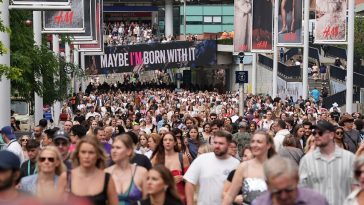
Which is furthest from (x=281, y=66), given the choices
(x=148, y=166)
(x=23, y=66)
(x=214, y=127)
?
(x=148, y=166)

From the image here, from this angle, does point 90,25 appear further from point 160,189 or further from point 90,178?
point 160,189

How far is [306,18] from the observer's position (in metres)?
48.8

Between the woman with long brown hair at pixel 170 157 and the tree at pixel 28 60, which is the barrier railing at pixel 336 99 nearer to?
the tree at pixel 28 60

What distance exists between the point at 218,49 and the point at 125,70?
6.60 meters

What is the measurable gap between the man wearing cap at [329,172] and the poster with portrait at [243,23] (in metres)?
33.3

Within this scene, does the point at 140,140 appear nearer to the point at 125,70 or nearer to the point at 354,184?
the point at 354,184

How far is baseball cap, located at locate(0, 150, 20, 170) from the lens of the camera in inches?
327

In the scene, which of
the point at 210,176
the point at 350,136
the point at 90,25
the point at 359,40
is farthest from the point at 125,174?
the point at 359,40

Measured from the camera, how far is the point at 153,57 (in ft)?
251

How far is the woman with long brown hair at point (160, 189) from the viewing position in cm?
993

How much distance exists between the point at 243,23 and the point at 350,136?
25.0 meters

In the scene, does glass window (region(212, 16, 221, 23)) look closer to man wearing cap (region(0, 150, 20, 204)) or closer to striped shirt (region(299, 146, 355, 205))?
striped shirt (region(299, 146, 355, 205))

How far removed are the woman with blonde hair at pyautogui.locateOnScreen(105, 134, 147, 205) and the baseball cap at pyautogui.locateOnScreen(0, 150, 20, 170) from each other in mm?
2507

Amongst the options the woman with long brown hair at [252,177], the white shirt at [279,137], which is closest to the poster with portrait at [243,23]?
the white shirt at [279,137]
